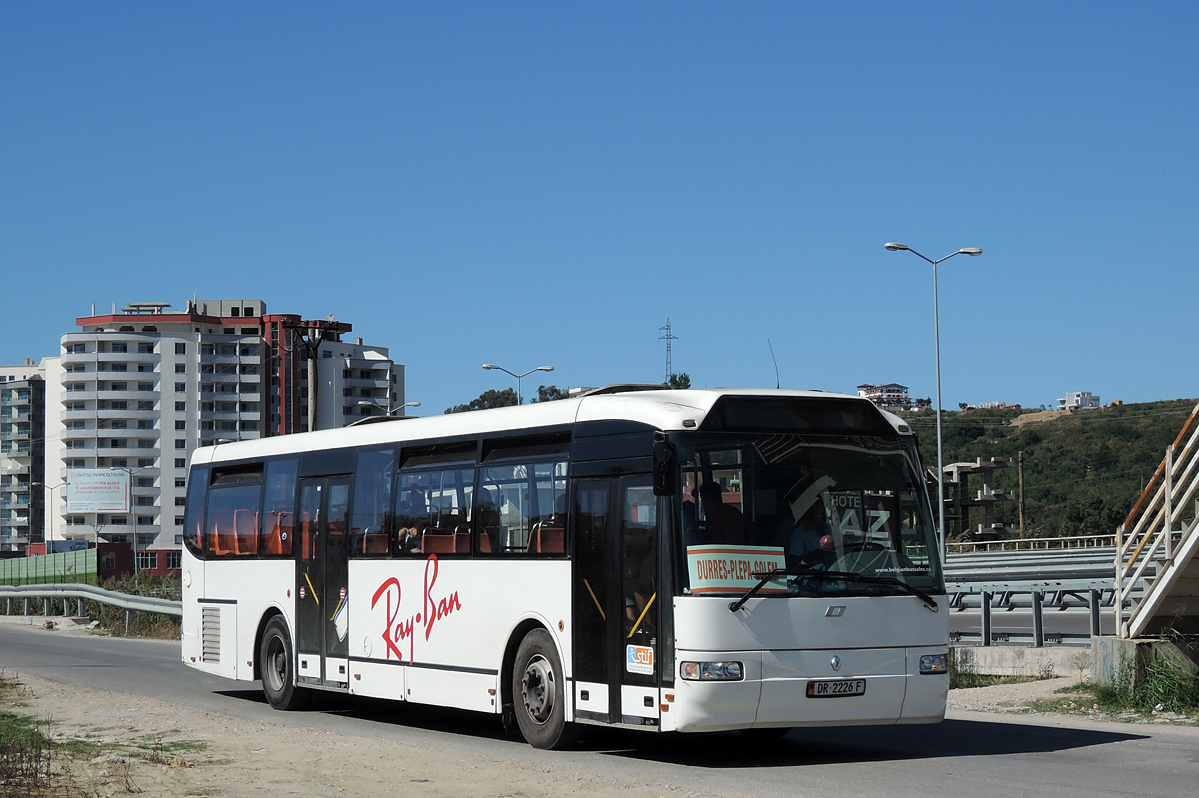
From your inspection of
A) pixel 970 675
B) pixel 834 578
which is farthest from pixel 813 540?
pixel 970 675

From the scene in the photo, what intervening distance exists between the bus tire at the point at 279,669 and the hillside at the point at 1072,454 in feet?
207

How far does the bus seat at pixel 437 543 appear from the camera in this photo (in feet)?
46.5

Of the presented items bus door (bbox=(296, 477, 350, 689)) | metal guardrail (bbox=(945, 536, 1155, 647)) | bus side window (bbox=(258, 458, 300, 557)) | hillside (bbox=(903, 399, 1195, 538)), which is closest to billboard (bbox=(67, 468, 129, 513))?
hillside (bbox=(903, 399, 1195, 538))

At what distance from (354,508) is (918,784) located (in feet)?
25.3

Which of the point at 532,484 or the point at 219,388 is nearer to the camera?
the point at 532,484

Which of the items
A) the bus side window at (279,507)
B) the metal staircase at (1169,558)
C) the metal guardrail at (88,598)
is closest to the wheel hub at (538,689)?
the bus side window at (279,507)

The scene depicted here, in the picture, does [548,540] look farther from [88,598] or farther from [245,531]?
[88,598]

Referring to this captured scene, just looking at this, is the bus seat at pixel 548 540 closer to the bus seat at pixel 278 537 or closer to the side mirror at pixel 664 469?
the side mirror at pixel 664 469

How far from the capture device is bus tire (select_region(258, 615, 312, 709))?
17.0 meters

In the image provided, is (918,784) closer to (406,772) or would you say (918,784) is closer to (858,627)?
(858,627)

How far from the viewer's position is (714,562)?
1109 cm

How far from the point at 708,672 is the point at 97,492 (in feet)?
447

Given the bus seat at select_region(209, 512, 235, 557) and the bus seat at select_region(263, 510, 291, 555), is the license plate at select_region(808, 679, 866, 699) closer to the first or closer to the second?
the bus seat at select_region(263, 510, 291, 555)

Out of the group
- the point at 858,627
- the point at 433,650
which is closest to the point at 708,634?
the point at 858,627
